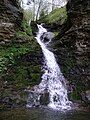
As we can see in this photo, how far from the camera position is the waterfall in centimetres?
1648

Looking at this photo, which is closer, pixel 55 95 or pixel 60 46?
pixel 55 95

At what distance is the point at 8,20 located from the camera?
21422 millimetres

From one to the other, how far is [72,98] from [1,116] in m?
6.03

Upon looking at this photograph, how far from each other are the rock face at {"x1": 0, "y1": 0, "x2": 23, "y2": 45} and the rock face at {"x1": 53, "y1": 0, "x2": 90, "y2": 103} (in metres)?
3.75

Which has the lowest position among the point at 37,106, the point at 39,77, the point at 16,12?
the point at 37,106

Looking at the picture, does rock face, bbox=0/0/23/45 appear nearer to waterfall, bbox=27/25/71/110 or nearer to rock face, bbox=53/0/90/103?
waterfall, bbox=27/25/71/110

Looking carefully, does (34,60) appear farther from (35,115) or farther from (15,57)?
(35,115)

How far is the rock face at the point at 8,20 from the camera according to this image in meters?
20.7

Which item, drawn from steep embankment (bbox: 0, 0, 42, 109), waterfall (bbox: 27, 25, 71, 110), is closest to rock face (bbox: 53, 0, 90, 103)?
waterfall (bbox: 27, 25, 71, 110)

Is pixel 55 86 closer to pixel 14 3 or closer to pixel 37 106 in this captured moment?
pixel 37 106

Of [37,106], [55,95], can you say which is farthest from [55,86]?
[37,106]

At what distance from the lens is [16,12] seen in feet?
75.0

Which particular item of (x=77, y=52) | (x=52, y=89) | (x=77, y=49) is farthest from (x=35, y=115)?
(x=77, y=49)

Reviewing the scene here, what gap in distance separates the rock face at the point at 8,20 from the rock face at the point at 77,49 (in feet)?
12.3
